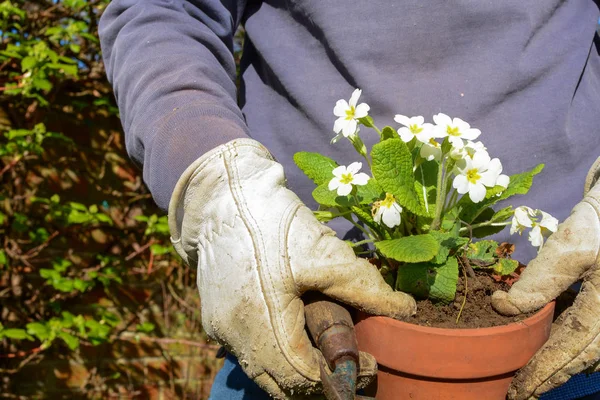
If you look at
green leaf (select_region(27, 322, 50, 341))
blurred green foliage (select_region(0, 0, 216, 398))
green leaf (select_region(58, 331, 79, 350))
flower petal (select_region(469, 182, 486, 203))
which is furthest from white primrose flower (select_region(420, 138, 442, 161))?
green leaf (select_region(27, 322, 50, 341))

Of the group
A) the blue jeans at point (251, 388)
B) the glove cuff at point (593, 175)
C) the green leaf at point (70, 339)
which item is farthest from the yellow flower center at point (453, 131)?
the green leaf at point (70, 339)

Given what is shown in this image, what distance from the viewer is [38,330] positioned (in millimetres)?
2830

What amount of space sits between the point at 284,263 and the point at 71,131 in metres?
2.56

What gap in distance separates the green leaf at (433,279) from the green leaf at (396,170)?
0.11 meters

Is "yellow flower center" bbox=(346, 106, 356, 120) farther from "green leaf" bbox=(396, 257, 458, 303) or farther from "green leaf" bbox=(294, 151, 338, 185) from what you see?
"green leaf" bbox=(396, 257, 458, 303)

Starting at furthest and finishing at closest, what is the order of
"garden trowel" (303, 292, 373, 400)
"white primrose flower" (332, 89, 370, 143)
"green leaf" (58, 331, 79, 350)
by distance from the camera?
1. "green leaf" (58, 331, 79, 350)
2. "white primrose flower" (332, 89, 370, 143)
3. "garden trowel" (303, 292, 373, 400)

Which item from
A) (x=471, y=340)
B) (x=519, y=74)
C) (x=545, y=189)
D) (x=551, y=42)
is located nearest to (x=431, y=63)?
(x=519, y=74)

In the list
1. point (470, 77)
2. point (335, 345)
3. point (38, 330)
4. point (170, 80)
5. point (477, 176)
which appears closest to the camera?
point (335, 345)

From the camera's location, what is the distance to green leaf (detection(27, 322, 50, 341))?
282 cm

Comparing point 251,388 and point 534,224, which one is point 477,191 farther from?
point 251,388

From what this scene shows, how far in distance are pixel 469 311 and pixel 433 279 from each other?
94mm

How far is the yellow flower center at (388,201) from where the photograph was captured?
42.3 inches

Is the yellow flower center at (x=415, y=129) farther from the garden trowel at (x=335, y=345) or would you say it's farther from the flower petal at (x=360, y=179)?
the garden trowel at (x=335, y=345)

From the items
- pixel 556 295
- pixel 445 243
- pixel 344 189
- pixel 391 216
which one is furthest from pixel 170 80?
pixel 556 295
